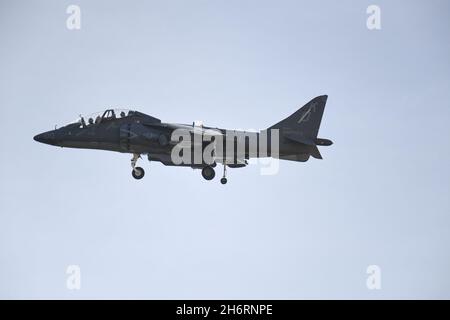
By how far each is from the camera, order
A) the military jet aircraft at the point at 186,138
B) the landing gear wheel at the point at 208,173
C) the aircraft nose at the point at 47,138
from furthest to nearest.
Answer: the landing gear wheel at the point at 208,173 → the aircraft nose at the point at 47,138 → the military jet aircraft at the point at 186,138

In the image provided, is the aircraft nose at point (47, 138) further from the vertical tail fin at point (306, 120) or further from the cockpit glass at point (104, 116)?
the vertical tail fin at point (306, 120)

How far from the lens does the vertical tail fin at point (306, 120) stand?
3478 centimetres

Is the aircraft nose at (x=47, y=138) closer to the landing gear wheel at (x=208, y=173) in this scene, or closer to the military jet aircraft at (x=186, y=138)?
the military jet aircraft at (x=186, y=138)

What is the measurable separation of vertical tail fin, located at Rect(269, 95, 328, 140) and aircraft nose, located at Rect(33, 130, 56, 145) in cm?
1110

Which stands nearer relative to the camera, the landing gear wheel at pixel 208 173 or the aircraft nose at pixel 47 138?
the aircraft nose at pixel 47 138

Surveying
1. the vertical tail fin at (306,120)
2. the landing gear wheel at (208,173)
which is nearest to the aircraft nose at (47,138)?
the landing gear wheel at (208,173)

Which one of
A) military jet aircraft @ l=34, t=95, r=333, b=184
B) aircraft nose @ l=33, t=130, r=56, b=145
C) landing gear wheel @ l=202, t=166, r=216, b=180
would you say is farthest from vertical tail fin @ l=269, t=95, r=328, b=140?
aircraft nose @ l=33, t=130, r=56, b=145

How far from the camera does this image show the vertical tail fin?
34.8 meters

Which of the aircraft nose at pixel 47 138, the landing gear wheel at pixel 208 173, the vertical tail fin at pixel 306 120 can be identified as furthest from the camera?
the landing gear wheel at pixel 208 173

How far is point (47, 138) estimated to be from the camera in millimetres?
35562

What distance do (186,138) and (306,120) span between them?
6.07 m

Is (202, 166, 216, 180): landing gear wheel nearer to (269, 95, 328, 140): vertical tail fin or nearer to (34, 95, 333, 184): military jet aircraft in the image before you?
(34, 95, 333, 184): military jet aircraft

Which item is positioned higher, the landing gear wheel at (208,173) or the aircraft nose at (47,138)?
the aircraft nose at (47,138)
